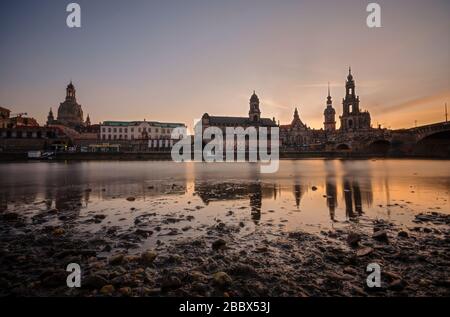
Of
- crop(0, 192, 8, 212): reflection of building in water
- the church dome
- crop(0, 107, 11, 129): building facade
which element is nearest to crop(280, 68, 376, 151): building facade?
the church dome

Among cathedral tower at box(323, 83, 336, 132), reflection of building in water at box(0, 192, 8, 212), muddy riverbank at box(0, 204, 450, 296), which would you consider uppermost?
cathedral tower at box(323, 83, 336, 132)

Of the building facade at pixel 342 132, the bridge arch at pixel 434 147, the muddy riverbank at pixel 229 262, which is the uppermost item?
the building facade at pixel 342 132

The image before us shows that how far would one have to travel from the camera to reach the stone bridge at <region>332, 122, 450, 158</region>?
230 feet

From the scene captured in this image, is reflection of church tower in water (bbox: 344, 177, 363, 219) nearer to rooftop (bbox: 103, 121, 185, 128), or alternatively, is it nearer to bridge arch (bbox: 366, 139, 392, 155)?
bridge arch (bbox: 366, 139, 392, 155)

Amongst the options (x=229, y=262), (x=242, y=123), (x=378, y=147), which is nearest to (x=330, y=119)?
(x=242, y=123)

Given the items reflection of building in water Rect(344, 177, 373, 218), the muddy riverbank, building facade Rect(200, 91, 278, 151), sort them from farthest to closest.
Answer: building facade Rect(200, 91, 278, 151) < reflection of building in water Rect(344, 177, 373, 218) < the muddy riverbank

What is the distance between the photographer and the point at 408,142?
7806 centimetres

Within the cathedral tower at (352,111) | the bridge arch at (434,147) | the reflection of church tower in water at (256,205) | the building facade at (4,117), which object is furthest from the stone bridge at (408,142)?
the building facade at (4,117)

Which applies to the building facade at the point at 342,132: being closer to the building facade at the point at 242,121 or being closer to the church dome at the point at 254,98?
the building facade at the point at 242,121

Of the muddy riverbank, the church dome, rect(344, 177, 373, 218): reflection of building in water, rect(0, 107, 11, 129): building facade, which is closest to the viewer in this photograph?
the muddy riverbank

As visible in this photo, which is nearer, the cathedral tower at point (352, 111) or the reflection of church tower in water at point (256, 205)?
the reflection of church tower in water at point (256, 205)

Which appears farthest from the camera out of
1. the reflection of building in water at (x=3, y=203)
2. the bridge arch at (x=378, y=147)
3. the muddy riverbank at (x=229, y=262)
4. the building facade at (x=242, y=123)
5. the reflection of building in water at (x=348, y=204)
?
the building facade at (x=242, y=123)

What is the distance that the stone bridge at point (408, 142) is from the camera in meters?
70.0

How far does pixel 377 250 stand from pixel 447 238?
2828mm
